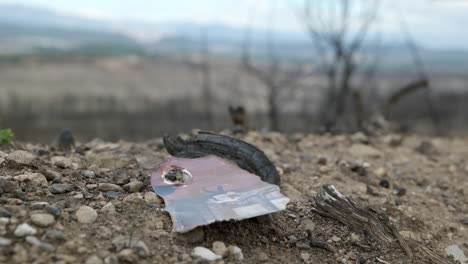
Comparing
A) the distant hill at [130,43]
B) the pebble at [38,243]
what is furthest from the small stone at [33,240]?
the distant hill at [130,43]

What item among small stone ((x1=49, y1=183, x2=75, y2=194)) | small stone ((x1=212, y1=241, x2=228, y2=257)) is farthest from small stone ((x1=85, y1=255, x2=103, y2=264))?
small stone ((x1=49, y1=183, x2=75, y2=194))

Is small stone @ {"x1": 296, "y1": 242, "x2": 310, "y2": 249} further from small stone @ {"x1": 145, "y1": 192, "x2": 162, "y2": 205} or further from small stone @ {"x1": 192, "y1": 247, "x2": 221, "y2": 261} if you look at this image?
small stone @ {"x1": 145, "y1": 192, "x2": 162, "y2": 205}

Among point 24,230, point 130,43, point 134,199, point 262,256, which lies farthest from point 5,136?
point 130,43

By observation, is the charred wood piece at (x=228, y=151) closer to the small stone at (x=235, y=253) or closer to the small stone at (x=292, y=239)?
the small stone at (x=292, y=239)

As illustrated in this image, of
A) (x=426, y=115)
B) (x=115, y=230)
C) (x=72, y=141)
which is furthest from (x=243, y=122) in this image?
(x=426, y=115)

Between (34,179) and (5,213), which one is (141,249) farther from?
(34,179)

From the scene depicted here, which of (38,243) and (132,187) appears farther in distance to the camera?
(132,187)
